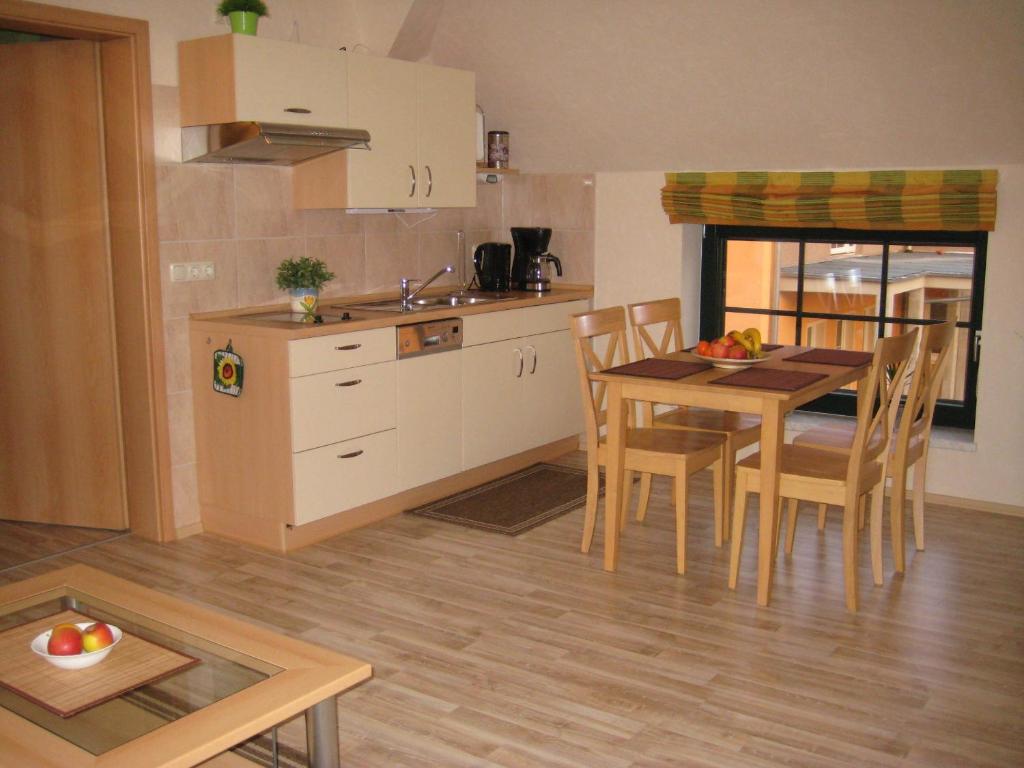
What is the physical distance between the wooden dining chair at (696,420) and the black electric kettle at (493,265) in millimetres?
1017

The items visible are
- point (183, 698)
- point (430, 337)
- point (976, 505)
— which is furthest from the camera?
point (976, 505)

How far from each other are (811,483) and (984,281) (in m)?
1.73

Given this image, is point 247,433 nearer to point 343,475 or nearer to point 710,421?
point 343,475

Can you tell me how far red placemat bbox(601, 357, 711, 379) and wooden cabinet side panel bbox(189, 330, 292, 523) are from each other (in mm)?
1255

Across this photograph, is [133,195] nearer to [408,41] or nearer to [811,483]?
[408,41]

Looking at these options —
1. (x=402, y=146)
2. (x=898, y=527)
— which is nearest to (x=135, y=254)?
(x=402, y=146)

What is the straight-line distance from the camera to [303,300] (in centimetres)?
431

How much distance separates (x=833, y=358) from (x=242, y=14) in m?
2.61

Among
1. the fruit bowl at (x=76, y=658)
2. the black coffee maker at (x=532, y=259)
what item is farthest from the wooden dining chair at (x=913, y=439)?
the fruit bowl at (x=76, y=658)

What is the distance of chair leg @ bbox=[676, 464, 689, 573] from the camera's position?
12.5ft

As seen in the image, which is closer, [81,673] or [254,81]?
[81,673]

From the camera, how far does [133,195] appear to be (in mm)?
4004

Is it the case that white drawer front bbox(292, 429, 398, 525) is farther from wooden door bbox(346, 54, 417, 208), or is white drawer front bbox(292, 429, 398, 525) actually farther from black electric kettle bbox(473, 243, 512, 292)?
black electric kettle bbox(473, 243, 512, 292)

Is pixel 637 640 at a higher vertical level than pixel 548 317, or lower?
lower
